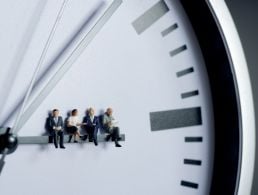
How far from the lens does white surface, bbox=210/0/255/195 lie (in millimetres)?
893

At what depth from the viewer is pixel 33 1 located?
29.3 inches

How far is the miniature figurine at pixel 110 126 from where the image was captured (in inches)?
32.2

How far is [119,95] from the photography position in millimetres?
852

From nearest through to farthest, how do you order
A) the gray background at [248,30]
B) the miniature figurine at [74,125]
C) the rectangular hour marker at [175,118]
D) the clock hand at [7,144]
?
the clock hand at [7,144] < the miniature figurine at [74,125] < the rectangular hour marker at [175,118] < the gray background at [248,30]

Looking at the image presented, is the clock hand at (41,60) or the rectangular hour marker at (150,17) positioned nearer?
→ the clock hand at (41,60)

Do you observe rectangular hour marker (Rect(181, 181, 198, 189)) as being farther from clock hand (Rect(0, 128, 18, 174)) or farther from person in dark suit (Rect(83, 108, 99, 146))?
clock hand (Rect(0, 128, 18, 174))

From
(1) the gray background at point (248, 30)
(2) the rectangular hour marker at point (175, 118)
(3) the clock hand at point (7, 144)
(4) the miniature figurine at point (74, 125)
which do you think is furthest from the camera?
(1) the gray background at point (248, 30)

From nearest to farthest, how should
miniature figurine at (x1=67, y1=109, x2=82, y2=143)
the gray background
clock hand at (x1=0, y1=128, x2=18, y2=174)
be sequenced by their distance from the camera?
clock hand at (x1=0, y1=128, x2=18, y2=174), miniature figurine at (x1=67, y1=109, x2=82, y2=143), the gray background

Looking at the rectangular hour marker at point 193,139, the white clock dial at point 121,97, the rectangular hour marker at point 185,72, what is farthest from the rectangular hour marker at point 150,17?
the rectangular hour marker at point 193,139

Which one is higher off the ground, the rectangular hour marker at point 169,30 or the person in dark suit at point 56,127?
the rectangular hour marker at point 169,30

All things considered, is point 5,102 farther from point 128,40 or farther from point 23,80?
point 128,40

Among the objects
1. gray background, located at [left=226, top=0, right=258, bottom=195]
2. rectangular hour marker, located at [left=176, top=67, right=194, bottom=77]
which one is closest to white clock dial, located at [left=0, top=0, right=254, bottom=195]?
rectangular hour marker, located at [left=176, top=67, right=194, bottom=77]

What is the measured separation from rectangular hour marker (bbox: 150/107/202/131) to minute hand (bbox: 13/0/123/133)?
19cm

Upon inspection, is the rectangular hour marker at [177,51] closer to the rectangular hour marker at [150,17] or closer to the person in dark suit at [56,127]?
the rectangular hour marker at [150,17]
